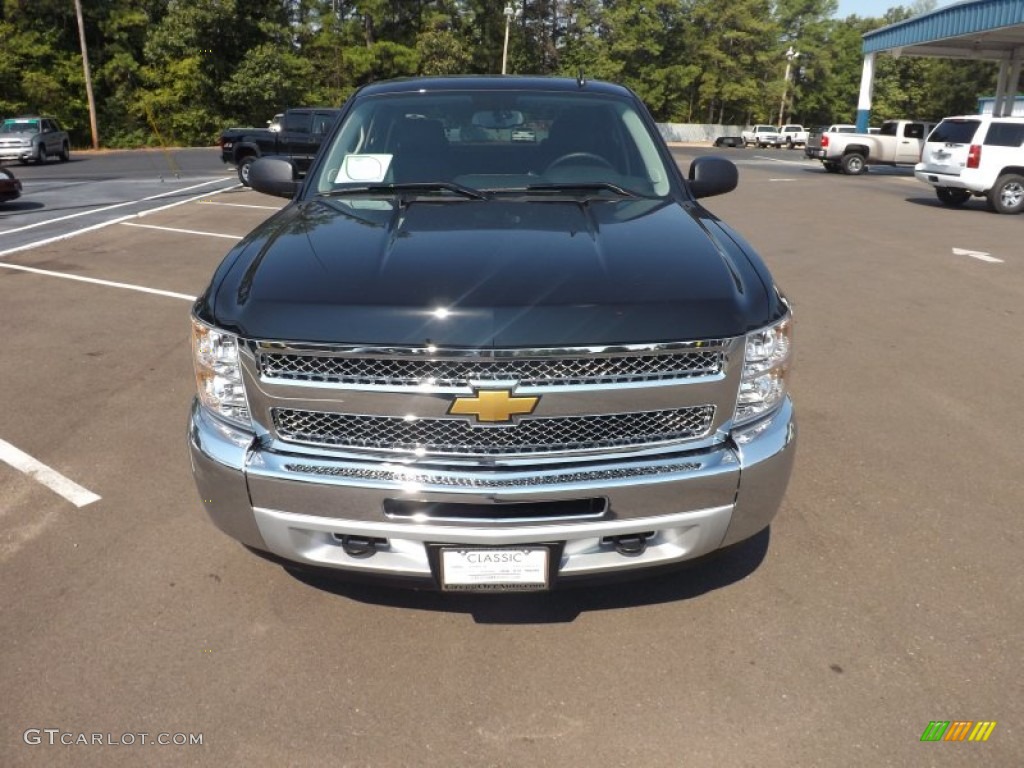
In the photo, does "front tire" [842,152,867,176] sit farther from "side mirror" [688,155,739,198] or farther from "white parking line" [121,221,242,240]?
"side mirror" [688,155,739,198]

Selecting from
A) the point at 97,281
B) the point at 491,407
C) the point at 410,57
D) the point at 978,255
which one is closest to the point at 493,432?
the point at 491,407

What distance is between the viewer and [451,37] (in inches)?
2101

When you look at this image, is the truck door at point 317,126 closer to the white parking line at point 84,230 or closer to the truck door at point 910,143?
the white parking line at point 84,230

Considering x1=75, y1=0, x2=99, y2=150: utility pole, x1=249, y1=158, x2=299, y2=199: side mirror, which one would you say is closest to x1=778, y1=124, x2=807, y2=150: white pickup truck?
x1=75, y1=0, x2=99, y2=150: utility pole

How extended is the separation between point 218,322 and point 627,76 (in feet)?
236

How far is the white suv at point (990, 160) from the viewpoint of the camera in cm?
1600

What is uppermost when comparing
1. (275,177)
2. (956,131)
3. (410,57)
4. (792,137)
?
(410,57)

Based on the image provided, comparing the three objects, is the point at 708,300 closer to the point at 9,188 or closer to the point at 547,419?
the point at 547,419

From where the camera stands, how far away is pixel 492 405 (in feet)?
7.56

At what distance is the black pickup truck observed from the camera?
801 inches

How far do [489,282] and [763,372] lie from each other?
3.01ft

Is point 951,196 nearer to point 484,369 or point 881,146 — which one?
point 881,146

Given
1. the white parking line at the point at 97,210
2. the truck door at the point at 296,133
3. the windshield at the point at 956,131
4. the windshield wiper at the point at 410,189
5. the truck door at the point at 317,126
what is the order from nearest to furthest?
the windshield wiper at the point at 410,189 → the white parking line at the point at 97,210 → the windshield at the point at 956,131 → the truck door at the point at 317,126 → the truck door at the point at 296,133

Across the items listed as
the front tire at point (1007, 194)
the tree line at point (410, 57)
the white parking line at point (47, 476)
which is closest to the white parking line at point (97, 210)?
the tree line at point (410, 57)
